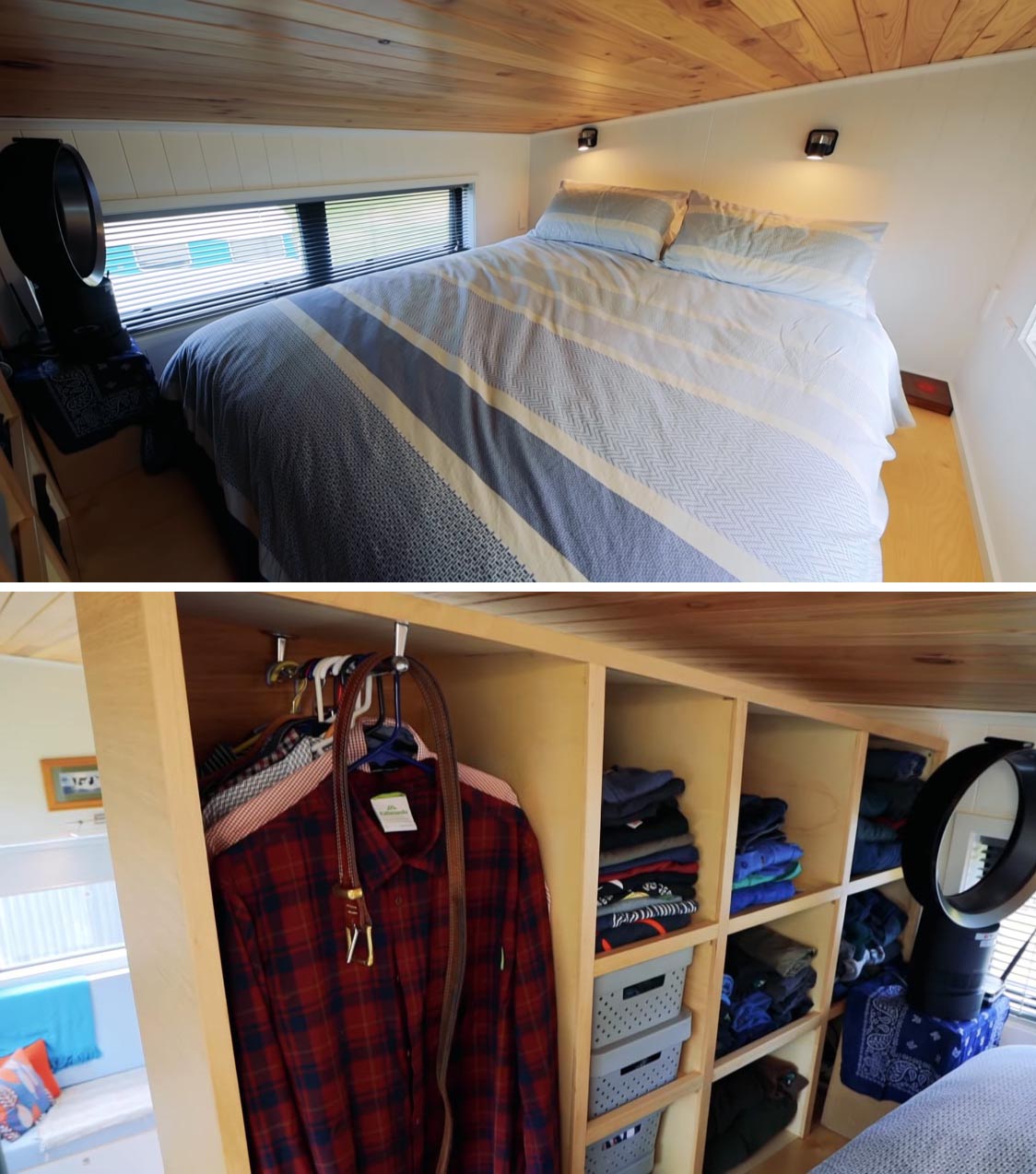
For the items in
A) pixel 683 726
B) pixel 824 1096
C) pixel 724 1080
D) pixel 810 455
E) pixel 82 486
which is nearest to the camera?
Result: pixel 82 486

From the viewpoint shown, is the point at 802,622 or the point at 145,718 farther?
the point at 802,622

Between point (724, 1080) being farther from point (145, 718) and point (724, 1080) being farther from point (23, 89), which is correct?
point (23, 89)

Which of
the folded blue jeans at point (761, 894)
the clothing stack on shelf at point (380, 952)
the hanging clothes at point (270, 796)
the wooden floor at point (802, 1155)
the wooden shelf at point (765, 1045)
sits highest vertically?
the hanging clothes at point (270, 796)

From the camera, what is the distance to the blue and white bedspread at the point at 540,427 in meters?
1.00

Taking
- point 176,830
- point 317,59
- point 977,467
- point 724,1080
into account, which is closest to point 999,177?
point 977,467

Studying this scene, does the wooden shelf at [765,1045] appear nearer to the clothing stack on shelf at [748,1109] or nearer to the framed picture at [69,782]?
the clothing stack on shelf at [748,1109]

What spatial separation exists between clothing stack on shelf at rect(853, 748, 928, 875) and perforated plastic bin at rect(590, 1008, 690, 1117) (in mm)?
706

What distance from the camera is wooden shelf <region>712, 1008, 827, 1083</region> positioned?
1.31 meters

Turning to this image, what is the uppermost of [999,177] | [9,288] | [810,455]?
[999,177]

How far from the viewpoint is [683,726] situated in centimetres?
127

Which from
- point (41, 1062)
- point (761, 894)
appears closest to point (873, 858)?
point (761, 894)

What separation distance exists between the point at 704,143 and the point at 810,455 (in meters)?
0.47

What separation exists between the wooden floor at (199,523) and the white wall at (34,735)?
92 centimetres

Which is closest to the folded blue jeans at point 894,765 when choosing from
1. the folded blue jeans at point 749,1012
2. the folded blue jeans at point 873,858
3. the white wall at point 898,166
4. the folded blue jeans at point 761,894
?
the folded blue jeans at point 873,858
